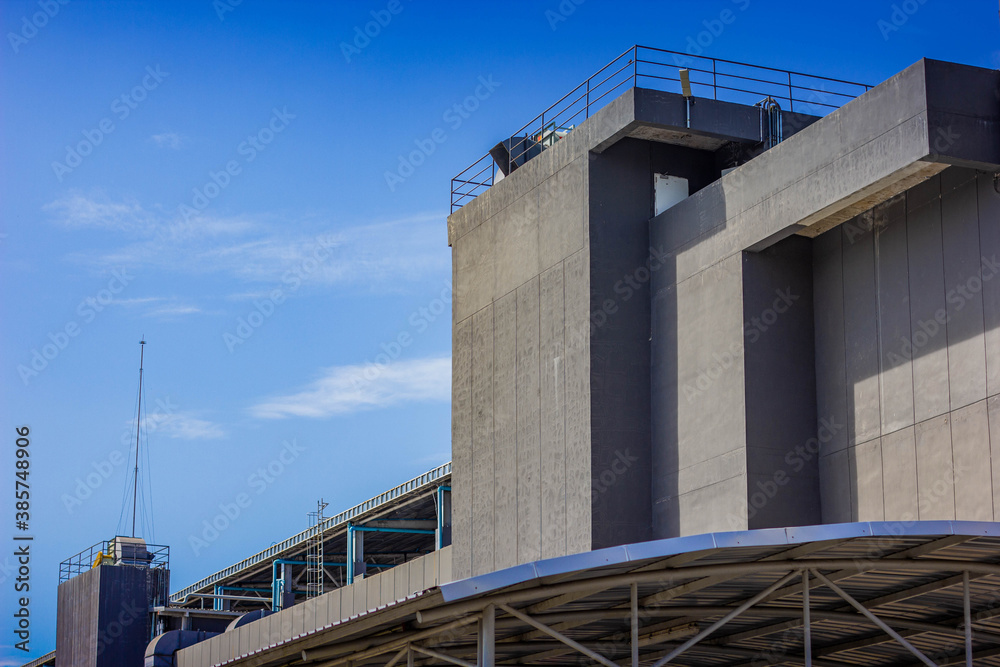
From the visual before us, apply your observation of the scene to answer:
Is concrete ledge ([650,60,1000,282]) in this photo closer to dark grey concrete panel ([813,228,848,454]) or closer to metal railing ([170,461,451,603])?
dark grey concrete panel ([813,228,848,454])

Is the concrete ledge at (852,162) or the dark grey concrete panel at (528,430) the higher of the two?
the concrete ledge at (852,162)

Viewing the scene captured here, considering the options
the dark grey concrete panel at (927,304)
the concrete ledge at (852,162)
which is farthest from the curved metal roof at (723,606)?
the concrete ledge at (852,162)

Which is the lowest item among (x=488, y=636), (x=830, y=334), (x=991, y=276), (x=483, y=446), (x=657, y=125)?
(x=488, y=636)

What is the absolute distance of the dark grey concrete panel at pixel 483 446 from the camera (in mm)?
38625

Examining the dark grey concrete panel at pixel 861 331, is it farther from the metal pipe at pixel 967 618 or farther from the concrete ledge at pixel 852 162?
the metal pipe at pixel 967 618

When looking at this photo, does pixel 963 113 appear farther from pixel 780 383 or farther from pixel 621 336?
pixel 621 336

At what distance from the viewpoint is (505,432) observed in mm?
38062

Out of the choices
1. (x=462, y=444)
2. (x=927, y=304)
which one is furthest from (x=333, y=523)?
(x=927, y=304)

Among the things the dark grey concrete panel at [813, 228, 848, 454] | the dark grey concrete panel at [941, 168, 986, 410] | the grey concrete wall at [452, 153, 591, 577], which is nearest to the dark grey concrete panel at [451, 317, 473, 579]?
the grey concrete wall at [452, 153, 591, 577]

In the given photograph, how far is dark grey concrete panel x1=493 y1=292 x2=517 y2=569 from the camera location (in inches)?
1476

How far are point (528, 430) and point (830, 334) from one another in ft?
29.3

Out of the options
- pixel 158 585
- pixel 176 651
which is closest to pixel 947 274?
pixel 176 651

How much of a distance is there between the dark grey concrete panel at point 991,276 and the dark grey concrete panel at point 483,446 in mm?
15453

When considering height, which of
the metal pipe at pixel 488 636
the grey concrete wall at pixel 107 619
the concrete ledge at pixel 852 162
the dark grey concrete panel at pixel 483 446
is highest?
the concrete ledge at pixel 852 162
